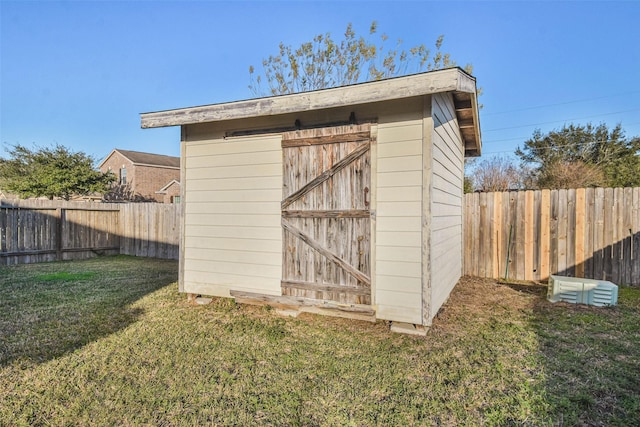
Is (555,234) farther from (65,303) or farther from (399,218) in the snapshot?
(65,303)

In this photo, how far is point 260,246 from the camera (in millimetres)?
4254

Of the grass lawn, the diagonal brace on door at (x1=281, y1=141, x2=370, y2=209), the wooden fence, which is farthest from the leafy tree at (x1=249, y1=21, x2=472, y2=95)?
the grass lawn

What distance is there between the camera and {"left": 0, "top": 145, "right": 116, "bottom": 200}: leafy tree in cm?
1752

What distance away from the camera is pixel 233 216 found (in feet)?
14.5

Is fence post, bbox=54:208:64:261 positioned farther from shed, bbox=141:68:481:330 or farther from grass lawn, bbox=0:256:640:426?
shed, bbox=141:68:481:330

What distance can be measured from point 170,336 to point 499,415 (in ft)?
9.76

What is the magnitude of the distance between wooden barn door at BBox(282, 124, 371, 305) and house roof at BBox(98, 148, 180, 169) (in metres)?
23.2

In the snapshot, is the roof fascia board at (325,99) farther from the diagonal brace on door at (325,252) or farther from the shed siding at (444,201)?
the diagonal brace on door at (325,252)

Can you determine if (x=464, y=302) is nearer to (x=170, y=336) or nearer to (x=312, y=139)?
(x=312, y=139)

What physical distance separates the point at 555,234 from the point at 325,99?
16.3ft

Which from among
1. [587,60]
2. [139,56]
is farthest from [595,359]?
[587,60]

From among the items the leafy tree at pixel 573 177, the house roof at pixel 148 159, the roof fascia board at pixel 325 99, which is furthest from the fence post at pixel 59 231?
the leafy tree at pixel 573 177

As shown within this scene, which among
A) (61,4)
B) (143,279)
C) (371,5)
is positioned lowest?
(143,279)

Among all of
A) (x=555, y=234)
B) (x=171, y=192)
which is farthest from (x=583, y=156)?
(x=171, y=192)
